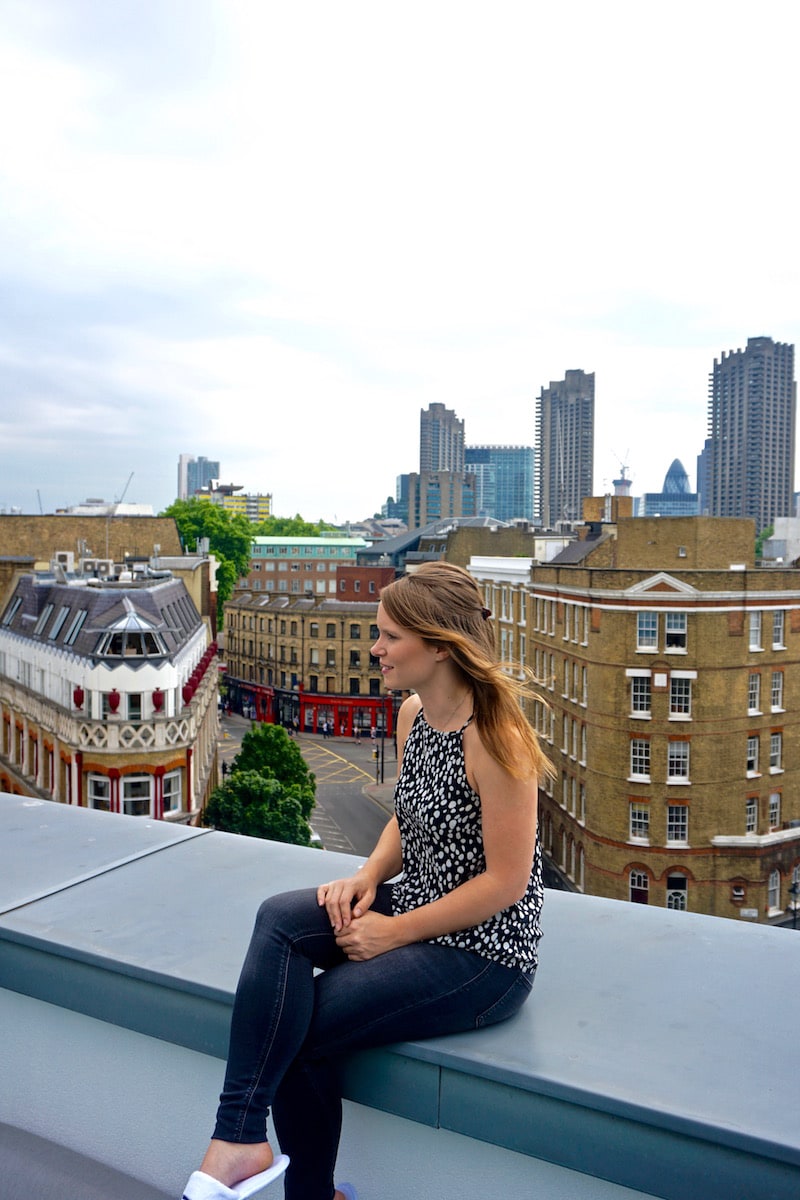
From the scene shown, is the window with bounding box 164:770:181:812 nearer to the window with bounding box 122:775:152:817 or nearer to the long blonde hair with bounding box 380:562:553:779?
the window with bounding box 122:775:152:817

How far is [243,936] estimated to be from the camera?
2322 millimetres

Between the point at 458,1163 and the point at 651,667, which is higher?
the point at 458,1163

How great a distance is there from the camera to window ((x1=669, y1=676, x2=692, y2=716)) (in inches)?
1013

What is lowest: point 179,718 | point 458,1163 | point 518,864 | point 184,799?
point 184,799

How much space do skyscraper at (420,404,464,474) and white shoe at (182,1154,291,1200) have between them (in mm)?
174735

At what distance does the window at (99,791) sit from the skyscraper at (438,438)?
15859cm

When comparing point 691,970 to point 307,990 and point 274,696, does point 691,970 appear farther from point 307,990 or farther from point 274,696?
point 274,696

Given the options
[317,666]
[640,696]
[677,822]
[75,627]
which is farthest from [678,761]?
[317,666]

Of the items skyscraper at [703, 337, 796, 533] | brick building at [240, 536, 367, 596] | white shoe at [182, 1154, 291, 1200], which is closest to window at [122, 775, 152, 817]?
white shoe at [182, 1154, 291, 1200]

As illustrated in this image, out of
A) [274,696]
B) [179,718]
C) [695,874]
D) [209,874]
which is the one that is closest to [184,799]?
[179,718]

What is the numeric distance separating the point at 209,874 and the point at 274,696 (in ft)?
172

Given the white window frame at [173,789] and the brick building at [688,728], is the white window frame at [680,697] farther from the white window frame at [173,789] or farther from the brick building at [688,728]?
the white window frame at [173,789]

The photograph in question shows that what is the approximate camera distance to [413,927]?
2.02 m

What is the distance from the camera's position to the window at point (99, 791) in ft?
61.5
